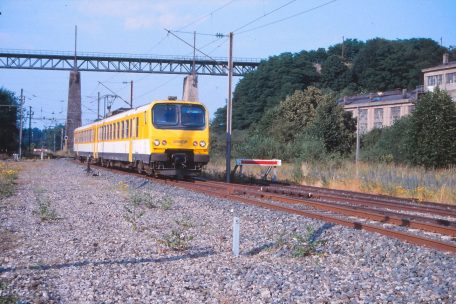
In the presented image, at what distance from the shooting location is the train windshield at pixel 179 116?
2166cm

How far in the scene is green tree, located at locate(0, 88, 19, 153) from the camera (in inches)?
2670

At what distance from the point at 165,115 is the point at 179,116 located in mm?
586

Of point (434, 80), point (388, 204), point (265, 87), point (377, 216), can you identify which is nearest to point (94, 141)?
point (388, 204)

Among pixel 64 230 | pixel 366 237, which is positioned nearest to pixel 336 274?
pixel 366 237

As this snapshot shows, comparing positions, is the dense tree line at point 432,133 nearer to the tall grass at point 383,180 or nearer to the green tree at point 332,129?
the tall grass at point 383,180

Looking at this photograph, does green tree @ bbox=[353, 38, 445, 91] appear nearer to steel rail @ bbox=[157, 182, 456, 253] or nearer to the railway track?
the railway track

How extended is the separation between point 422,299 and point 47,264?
4631 millimetres

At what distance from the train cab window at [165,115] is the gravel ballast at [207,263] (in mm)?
9358

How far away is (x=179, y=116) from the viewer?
22094 mm

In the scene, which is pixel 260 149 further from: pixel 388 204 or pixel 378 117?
pixel 378 117

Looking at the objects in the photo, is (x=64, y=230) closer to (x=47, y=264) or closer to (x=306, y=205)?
(x=47, y=264)

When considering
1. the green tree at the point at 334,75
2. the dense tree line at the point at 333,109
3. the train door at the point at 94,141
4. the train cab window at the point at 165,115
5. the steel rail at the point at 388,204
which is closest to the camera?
the steel rail at the point at 388,204

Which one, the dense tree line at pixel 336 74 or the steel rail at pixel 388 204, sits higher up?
the dense tree line at pixel 336 74

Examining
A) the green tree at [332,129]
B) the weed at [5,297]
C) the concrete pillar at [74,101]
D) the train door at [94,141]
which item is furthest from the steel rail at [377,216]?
the concrete pillar at [74,101]
